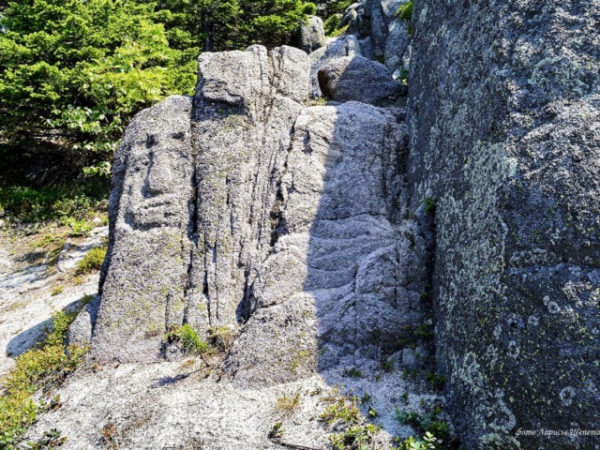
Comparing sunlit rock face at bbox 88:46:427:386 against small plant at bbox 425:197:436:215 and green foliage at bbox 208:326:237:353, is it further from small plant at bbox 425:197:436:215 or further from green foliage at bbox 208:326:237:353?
small plant at bbox 425:197:436:215

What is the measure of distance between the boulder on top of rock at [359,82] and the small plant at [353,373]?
22.9 feet

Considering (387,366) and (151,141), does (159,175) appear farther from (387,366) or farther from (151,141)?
(387,366)

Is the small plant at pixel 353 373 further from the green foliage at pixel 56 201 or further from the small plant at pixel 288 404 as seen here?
the green foliage at pixel 56 201

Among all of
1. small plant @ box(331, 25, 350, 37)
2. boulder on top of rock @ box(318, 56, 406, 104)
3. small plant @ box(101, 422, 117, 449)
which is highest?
small plant @ box(331, 25, 350, 37)

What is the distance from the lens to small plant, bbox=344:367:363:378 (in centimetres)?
654

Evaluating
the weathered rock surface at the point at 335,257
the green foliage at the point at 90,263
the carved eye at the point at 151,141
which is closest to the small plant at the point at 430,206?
the weathered rock surface at the point at 335,257

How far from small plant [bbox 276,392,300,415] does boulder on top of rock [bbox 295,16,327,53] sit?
82.6ft

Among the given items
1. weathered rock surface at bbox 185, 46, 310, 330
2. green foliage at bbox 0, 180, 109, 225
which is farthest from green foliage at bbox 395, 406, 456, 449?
green foliage at bbox 0, 180, 109, 225

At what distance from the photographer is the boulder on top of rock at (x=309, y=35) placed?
91.5ft

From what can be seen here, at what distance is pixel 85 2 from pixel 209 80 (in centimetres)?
1308

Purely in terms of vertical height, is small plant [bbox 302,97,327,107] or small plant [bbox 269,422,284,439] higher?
small plant [bbox 302,97,327,107]

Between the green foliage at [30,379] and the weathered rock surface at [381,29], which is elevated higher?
the weathered rock surface at [381,29]

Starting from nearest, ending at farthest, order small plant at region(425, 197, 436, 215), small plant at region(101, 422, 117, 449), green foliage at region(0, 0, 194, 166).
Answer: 1. small plant at region(101, 422, 117, 449)
2. small plant at region(425, 197, 436, 215)
3. green foliage at region(0, 0, 194, 166)

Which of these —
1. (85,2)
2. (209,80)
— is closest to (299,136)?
(209,80)
